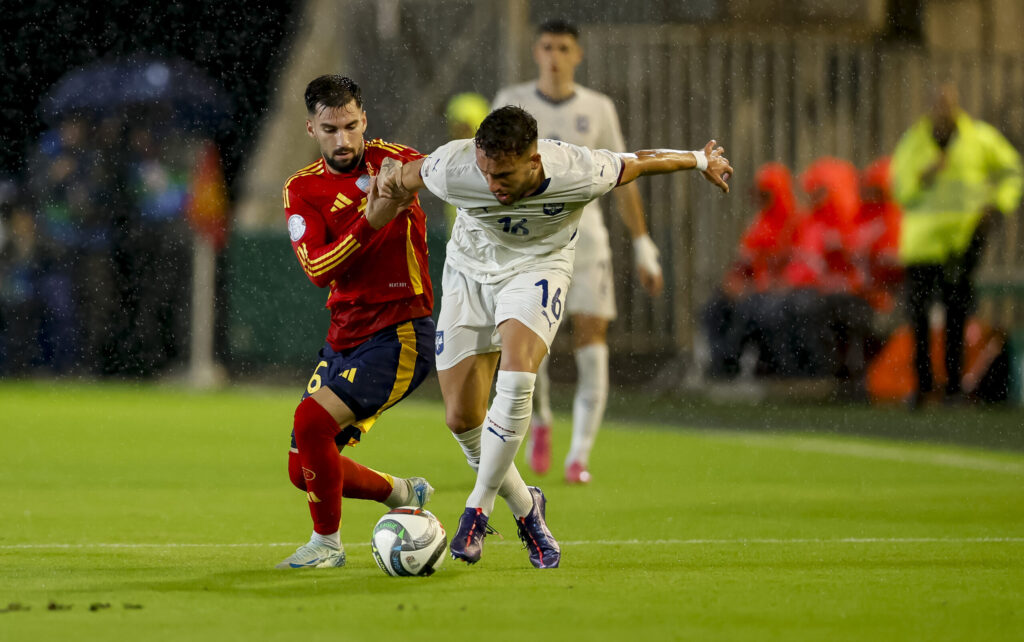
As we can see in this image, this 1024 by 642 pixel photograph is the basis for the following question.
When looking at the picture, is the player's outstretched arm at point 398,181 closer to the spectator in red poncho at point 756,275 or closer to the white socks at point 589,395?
the white socks at point 589,395

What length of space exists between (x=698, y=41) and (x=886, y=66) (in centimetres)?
192

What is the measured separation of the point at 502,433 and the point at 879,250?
9.56 metres

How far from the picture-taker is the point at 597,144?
936 cm

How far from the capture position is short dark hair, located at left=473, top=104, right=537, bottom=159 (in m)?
5.71

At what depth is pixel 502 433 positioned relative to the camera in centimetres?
598

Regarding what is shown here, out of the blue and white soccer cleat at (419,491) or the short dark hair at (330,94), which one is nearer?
the short dark hair at (330,94)

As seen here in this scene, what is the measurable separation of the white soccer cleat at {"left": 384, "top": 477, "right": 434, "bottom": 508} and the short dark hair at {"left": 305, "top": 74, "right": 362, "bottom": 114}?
1.46 meters

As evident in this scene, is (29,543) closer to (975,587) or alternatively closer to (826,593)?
(826,593)

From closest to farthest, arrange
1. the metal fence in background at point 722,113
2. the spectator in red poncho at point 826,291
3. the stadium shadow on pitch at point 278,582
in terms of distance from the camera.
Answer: the stadium shadow on pitch at point 278,582
the spectator in red poncho at point 826,291
the metal fence in background at point 722,113

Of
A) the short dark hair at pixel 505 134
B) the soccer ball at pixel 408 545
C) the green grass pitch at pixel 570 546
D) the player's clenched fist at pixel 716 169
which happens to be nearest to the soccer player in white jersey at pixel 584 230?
the green grass pitch at pixel 570 546

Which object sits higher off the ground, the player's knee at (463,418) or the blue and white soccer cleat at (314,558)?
the player's knee at (463,418)

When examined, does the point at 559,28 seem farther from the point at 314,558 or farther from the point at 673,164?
the point at 314,558

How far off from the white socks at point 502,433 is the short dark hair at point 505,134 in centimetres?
77

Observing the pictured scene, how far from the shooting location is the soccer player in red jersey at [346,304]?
609cm
